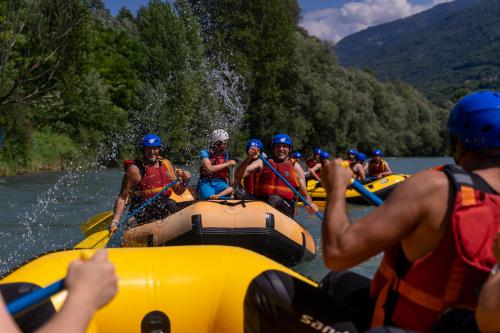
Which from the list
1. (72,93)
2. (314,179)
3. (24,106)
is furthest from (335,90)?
(314,179)

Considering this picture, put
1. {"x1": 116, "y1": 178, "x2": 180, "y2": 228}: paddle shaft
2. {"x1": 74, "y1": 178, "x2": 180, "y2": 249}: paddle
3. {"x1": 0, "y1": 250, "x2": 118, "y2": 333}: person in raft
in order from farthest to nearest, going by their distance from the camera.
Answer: {"x1": 116, "y1": 178, "x2": 180, "y2": 228}: paddle shaft → {"x1": 74, "y1": 178, "x2": 180, "y2": 249}: paddle → {"x1": 0, "y1": 250, "x2": 118, "y2": 333}: person in raft

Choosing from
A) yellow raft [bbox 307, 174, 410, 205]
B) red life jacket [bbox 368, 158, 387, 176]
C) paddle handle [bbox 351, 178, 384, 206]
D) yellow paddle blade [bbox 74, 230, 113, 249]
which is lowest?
yellow raft [bbox 307, 174, 410, 205]

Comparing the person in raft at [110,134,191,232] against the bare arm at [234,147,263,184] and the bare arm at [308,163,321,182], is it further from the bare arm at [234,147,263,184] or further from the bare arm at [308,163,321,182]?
the bare arm at [308,163,321,182]

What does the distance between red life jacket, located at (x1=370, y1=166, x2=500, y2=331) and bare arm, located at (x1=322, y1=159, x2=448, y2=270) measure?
47 millimetres

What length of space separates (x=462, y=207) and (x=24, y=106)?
20.8 metres

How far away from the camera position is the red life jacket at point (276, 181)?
22.6 ft

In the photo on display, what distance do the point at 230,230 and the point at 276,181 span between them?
158 centimetres

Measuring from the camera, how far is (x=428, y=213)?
1662 millimetres

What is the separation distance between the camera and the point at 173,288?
113 inches

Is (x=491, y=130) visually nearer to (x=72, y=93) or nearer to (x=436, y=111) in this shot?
(x=72, y=93)

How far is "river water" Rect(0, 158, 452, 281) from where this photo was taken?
6598 mm

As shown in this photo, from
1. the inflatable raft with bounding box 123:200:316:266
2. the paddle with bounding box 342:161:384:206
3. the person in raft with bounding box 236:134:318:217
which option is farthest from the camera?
the person in raft with bounding box 236:134:318:217

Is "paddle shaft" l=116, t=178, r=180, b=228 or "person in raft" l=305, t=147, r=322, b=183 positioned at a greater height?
"paddle shaft" l=116, t=178, r=180, b=228

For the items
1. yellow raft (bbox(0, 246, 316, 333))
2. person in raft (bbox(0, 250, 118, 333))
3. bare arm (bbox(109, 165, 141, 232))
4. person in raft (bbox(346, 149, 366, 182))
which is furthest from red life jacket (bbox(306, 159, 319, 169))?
person in raft (bbox(0, 250, 118, 333))
